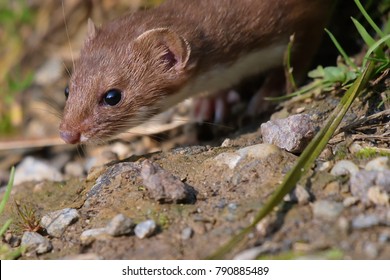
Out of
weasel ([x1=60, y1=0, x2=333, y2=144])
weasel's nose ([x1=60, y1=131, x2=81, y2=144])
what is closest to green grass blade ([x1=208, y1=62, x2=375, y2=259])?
weasel ([x1=60, y1=0, x2=333, y2=144])

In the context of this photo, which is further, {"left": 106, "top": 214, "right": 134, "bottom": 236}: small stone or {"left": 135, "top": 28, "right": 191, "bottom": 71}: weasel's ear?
{"left": 135, "top": 28, "right": 191, "bottom": 71}: weasel's ear

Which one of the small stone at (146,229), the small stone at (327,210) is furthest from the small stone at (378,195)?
the small stone at (146,229)

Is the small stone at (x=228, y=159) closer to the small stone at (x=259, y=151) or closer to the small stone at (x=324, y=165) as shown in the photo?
the small stone at (x=259, y=151)

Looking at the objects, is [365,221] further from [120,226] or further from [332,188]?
[120,226]

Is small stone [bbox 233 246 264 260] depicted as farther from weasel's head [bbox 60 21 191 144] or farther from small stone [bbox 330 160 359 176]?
weasel's head [bbox 60 21 191 144]

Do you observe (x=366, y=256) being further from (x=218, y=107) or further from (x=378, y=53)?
(x=218, y=107)

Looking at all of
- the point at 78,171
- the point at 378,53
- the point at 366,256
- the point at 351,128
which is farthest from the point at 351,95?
the point at 78,171
